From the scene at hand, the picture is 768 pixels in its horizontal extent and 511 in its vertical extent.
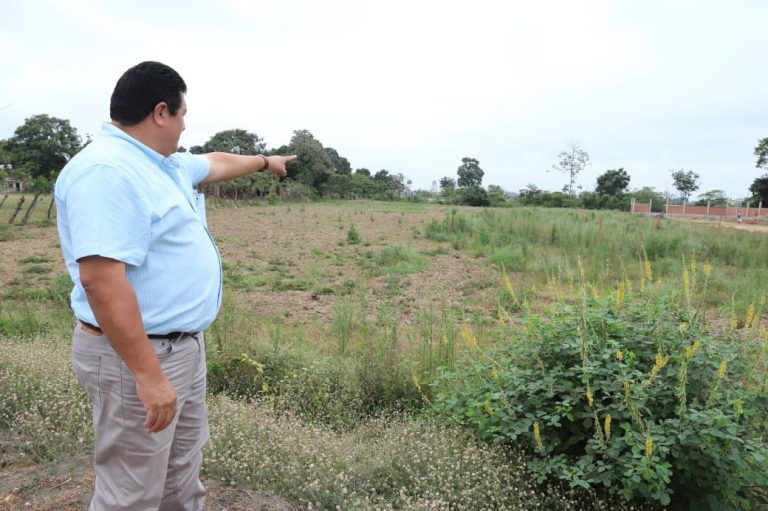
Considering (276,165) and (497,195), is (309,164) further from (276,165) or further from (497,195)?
(276,165)

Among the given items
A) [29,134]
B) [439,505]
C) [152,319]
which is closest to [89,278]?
[152,319]

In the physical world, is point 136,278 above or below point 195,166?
below

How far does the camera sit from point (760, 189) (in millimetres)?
38500

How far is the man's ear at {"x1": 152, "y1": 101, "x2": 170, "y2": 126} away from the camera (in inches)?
66.0

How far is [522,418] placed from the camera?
2543mm

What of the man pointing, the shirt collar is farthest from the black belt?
the shirt collar

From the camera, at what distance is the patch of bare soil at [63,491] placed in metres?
2.33

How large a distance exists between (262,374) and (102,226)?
2.64 metres

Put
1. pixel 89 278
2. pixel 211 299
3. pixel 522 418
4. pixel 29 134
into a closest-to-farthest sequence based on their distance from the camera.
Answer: pixel 89 278, pixel 211 299, pixel 522 418, pixel 29 134

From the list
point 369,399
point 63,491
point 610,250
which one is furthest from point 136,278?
point 610,250

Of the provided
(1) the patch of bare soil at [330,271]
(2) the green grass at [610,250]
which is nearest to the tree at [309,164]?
(1) the patch of bare soil at [330,271]

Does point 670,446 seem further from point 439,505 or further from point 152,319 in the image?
point 152,319

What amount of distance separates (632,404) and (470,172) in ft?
231

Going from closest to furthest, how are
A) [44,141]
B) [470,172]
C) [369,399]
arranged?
[369,399] → [44,141] → [470,172]
